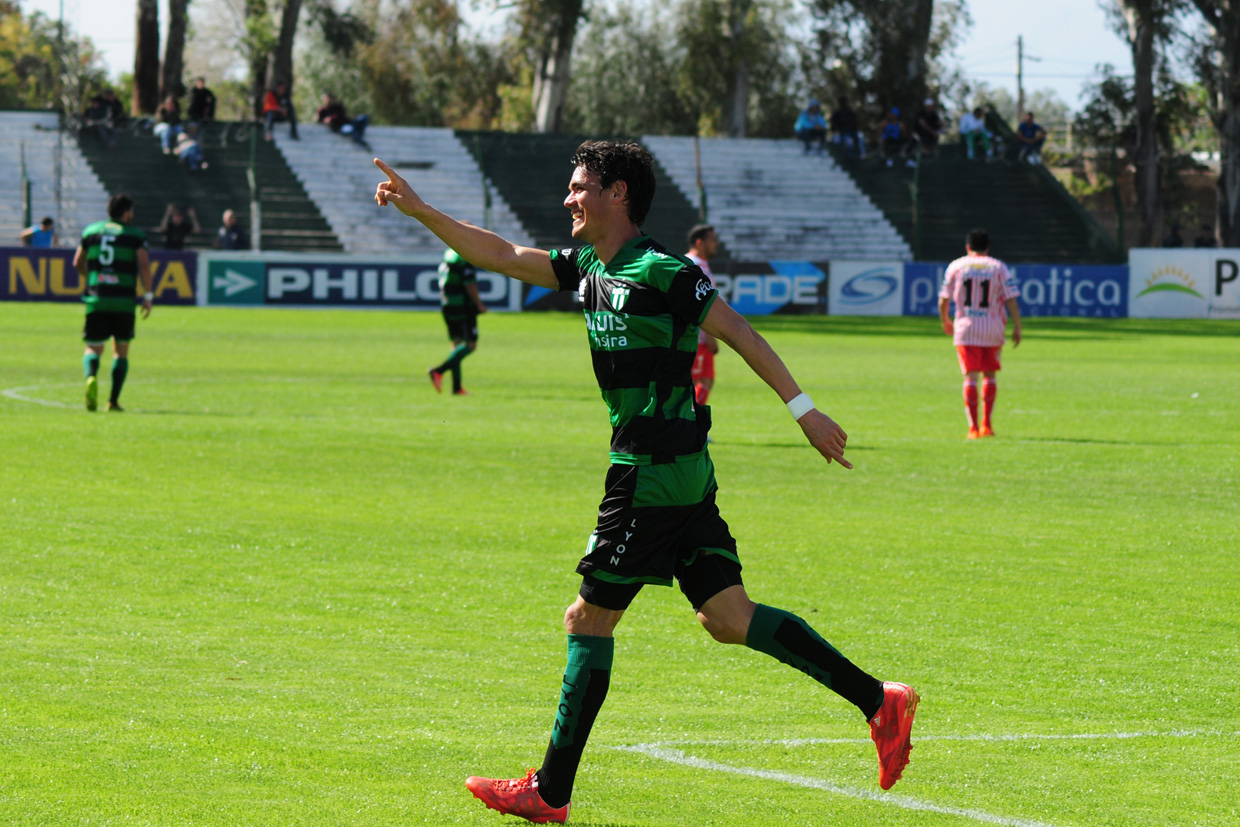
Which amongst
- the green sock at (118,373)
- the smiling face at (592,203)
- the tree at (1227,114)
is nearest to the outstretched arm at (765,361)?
the smiling face at (592,203)

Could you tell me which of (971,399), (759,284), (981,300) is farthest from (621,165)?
(759,284)

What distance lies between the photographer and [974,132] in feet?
161

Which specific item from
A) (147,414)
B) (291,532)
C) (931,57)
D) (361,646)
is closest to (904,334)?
(147,414)

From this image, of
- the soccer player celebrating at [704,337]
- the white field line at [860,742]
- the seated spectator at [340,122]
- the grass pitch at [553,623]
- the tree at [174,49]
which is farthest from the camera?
the tree at [174,49]

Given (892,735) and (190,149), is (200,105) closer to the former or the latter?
(190,149)

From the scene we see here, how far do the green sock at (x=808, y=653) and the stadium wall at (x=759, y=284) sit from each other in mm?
32664

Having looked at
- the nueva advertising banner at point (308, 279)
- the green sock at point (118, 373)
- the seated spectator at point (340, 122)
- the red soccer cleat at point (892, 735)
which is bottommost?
the red soccer cleat at point (892, 735)

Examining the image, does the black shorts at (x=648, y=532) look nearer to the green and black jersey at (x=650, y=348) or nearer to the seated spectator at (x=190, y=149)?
the green and black jersey at (x=650, y=348)

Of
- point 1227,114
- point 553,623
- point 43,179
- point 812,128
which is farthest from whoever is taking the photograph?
point 1227,114

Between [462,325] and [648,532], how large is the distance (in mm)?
14203

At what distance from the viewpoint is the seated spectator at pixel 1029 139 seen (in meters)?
48.5

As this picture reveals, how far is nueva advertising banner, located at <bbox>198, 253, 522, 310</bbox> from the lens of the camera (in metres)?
37.0

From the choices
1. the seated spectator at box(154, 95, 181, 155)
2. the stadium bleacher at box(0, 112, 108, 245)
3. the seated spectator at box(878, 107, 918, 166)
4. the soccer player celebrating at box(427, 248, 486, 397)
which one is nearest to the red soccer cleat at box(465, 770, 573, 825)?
the soccer player celebrating at box(427, 248, 486, 397)

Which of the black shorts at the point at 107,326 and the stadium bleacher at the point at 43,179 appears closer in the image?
the black shorts at the point at 107,326
